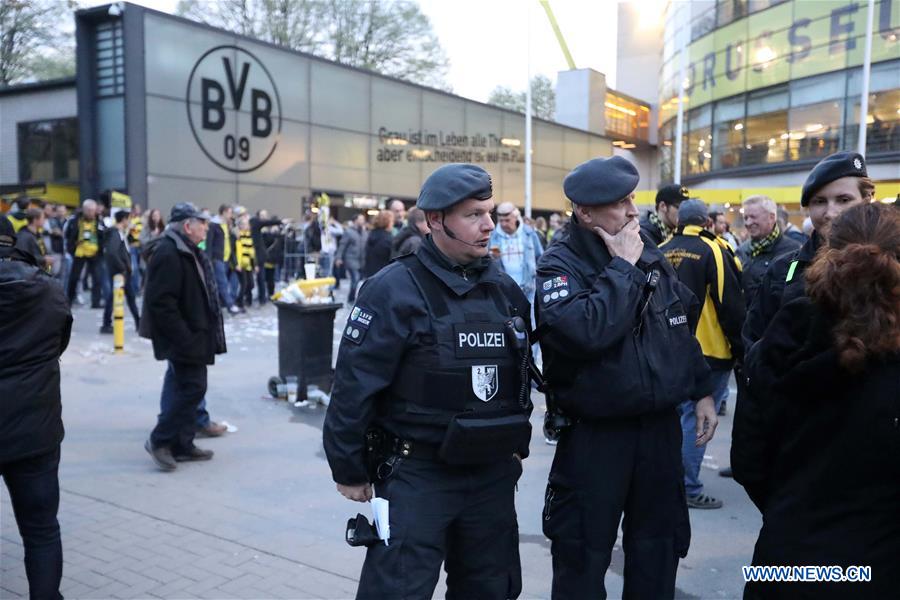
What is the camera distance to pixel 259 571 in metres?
4.12

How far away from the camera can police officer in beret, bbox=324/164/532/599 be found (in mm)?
2635

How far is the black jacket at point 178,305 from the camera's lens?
568 cm

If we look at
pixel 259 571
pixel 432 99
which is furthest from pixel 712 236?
pixel 432 99

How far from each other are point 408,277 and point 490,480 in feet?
2.62

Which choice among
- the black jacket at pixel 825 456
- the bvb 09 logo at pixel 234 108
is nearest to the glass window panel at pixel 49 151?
the bvb 09 logo at pixel 234 108

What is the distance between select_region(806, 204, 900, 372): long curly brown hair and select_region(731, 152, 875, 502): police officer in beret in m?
0.14

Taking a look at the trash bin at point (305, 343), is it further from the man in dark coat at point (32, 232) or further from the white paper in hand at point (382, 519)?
the white paper in hand at point (382, 519)

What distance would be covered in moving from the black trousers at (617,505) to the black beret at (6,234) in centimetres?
269

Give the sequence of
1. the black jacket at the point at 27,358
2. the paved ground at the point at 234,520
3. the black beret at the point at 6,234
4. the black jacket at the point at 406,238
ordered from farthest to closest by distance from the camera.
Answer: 1. the black jacket at the point at 406,238
2. the paved ground at the point at 234,520
3. the black beret at the point at 6,234
4. the black jacket at the point at 27,358

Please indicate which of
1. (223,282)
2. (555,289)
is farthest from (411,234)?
(223,282)

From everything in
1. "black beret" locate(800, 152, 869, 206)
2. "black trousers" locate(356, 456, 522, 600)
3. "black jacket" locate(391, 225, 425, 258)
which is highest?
"black beret" locate(800, 152, 869, 206)

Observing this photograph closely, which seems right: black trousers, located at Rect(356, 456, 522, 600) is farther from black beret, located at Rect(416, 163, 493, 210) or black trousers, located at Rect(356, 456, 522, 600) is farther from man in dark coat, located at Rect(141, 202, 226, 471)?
man in dark coat, located at Rect(141, 202, 226, 471)

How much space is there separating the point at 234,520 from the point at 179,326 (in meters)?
1.61

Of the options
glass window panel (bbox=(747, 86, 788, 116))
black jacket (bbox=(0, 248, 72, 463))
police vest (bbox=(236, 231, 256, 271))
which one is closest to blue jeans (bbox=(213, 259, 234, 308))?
police vest (bbox=(236, 231, 256, 271))
